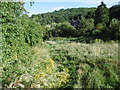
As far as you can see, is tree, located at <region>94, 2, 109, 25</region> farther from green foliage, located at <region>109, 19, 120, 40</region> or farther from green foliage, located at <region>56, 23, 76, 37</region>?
green foliage, located at <region>109, 19, 120, 40</region>

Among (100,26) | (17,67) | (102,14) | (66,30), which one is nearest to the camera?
(17,67)

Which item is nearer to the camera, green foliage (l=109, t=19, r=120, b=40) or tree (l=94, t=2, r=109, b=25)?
green foliage (l=109, t=19, r=120, b=40)

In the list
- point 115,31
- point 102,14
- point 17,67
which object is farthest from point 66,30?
point 17,67

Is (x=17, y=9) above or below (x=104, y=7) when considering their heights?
below

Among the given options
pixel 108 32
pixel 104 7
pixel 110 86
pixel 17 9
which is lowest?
pixel 110 86

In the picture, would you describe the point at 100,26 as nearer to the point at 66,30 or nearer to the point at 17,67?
the point at 66,30

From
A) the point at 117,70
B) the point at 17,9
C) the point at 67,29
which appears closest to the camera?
the point at 117,70

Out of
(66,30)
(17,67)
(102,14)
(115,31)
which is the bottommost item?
(17,67)

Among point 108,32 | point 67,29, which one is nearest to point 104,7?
point 67,29

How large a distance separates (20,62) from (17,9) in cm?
265

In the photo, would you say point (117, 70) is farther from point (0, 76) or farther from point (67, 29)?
point (67, 29)

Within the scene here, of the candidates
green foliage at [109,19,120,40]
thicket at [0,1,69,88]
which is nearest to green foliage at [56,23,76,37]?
green foliage at [109,19,120,40]

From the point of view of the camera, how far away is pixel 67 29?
40.9 meters

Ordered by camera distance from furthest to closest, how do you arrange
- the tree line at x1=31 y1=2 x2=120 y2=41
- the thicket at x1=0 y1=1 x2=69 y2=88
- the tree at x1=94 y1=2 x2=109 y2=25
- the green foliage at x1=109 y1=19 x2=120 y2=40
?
the tree at x1=94 y1=2 x2=109 y2=25
the tree line at x1=31 y1=2 x2=120 y2=41
the green foliage at x1=109 y1=19 x2=120 y2=40
the thicket at x1=0 y1=1 x2=69 y2=88
